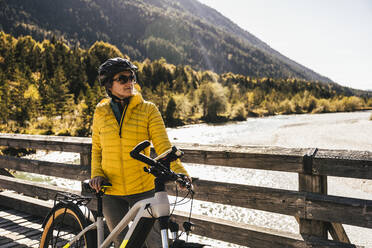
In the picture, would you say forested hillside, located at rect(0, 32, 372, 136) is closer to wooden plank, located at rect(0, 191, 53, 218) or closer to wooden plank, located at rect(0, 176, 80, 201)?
wooden plank, located at rect(0, 191, 53, 218)

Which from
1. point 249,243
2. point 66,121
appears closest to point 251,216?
point 249,243

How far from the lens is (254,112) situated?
8581 cm

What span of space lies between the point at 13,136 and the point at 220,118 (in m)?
61.7

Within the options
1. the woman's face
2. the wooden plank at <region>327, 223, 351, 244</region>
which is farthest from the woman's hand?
the wooden plank at <region>327, 223, 351, 244</region>

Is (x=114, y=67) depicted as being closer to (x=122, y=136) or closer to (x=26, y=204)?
(x=122, y=136)

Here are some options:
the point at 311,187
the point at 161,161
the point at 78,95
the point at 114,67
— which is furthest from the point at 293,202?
the point at 78,95

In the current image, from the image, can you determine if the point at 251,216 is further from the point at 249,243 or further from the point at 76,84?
the point at 76,84

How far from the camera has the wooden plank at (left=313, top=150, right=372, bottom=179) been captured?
219 centimetres

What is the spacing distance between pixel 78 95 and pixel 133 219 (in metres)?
67.3

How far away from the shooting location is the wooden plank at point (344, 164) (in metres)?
2.19

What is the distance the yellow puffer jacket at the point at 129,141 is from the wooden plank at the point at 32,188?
2112 millimetres

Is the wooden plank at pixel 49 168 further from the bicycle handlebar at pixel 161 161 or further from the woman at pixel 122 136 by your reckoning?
the bicycle handlebar at pixel 161 161

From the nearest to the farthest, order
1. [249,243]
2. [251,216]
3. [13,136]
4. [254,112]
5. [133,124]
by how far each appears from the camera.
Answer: [133,124] < [249,243] < [13,136] < [251,216] < [254,112]

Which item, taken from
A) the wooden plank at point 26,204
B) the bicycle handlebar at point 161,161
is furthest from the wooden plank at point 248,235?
the wooden plank at point 26,204
